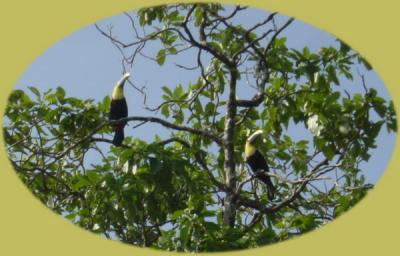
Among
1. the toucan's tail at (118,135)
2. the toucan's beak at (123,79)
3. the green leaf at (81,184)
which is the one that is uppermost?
the toucan's beak at (123,79)

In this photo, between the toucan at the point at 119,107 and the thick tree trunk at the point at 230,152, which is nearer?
the toucan at the point at 119,107

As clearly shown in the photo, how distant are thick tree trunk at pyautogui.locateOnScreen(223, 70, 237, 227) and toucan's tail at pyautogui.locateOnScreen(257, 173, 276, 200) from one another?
0.12m

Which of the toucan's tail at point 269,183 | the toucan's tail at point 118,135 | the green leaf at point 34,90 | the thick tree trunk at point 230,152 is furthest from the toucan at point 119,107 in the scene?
the toucan's tail at point 269,183

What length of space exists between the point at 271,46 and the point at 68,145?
2.60 ft

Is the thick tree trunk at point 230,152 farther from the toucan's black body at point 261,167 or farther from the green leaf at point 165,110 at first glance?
the green leaf at point 165,110

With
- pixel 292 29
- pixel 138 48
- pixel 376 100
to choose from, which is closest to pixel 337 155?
pixel 376 100

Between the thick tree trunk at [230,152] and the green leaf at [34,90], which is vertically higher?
the green leaf at [34,90]

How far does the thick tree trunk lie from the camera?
12.0 ft

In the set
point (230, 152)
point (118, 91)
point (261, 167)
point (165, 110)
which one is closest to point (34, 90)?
point (118, 91)

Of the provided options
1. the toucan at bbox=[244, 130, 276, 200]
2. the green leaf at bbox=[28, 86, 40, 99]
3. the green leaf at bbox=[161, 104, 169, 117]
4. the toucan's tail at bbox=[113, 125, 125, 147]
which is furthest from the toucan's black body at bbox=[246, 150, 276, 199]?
the green leaf at bbox=[28, 86, 40, 99]

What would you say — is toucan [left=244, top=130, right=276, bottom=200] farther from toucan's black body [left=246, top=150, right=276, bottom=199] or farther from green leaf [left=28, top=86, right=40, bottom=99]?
green leaf [left=28, top=86, right=40, bottom=99]

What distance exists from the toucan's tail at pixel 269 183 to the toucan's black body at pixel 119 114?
1.65 ft

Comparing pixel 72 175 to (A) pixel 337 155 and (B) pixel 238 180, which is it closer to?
(B) pixel 238 180

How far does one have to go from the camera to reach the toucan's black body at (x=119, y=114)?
11.7ft
